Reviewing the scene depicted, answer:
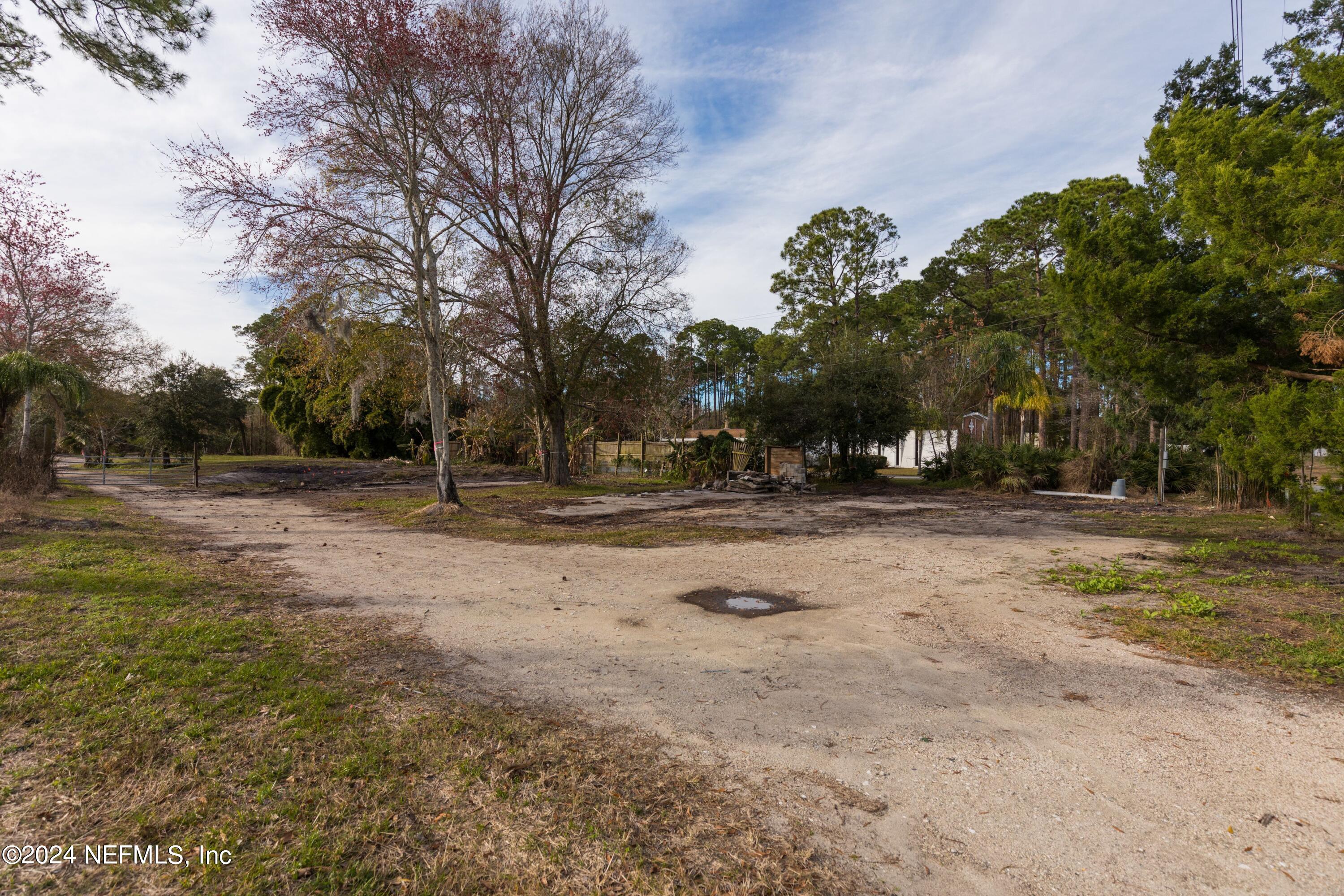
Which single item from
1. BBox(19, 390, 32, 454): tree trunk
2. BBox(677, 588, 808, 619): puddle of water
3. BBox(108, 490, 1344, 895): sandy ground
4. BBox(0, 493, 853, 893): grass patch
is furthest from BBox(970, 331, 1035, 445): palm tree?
BBox(19, 390, 32, 454): tree trunk

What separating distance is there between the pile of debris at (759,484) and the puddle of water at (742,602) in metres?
13.4

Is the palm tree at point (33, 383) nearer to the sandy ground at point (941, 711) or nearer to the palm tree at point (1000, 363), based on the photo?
the sandy ground at point (941, 711)

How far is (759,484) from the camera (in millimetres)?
20438

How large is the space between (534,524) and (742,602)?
22.8ft

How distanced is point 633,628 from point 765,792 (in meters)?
2.62

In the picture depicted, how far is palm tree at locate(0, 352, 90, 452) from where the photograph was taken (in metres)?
12.2

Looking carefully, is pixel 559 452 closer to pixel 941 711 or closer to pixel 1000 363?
pixel 941 711

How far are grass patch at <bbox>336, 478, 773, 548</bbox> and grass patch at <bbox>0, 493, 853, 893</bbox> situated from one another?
609cm

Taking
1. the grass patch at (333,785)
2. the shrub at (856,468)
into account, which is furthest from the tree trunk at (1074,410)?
the grass patch at (333,785)

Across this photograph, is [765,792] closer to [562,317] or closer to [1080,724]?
[1080,724]

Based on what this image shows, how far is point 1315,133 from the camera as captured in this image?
323 inches

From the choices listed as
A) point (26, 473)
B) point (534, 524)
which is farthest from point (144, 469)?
point (534, 524)

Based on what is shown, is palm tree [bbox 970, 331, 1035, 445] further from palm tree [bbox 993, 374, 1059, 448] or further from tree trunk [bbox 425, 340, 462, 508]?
tree trunk [bbox 425, 340, 462, 508]

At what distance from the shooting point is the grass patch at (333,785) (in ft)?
7.11
